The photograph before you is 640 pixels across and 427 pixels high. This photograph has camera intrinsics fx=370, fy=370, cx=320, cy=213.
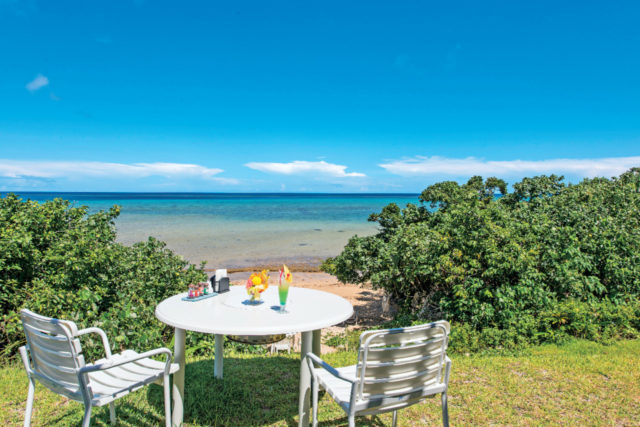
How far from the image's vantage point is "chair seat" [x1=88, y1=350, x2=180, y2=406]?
7.77 ft

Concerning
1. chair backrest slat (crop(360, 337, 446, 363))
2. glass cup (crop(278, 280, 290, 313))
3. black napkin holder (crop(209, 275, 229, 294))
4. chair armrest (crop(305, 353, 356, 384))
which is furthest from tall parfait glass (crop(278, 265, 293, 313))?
chair backrest slat (crop(360, 337, 446, 363))

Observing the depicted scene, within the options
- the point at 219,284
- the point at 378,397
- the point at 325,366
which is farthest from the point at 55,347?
the point at 378,397

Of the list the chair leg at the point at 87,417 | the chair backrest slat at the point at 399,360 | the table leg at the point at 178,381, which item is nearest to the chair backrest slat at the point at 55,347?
the chair leg at the point at 87,417

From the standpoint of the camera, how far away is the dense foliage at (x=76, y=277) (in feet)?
14.5

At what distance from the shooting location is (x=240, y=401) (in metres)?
3.46

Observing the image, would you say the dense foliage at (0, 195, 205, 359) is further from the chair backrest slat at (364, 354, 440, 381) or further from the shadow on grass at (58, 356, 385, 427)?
the chair backrest slat at (364, 354, 440, 381)

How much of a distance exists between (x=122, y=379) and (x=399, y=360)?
1.92 metres

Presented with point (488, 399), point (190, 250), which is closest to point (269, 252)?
point (190, 250)

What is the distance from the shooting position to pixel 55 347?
2.26 metres

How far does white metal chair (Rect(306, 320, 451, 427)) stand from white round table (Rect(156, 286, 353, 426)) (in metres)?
0.48

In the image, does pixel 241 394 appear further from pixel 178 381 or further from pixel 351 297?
pixel 351 297

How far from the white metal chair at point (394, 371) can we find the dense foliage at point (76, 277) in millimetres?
3124

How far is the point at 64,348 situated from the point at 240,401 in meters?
1.74

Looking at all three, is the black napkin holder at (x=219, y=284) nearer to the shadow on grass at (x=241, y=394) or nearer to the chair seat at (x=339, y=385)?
the shadow on grass at (x=241, y=394)
